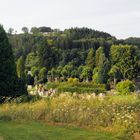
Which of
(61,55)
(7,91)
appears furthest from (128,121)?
(61,55)

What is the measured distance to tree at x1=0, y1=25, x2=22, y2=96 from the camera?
63.2 feet

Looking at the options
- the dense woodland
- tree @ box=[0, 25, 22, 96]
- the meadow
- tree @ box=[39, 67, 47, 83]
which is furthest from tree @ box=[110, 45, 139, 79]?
the meadow

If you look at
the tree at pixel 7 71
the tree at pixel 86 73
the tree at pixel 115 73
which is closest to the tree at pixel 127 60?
the tree at pixel 115 73

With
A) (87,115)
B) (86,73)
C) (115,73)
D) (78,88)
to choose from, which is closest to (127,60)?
(115,73)

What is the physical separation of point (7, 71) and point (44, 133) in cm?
994

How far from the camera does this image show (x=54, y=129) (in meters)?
10.9

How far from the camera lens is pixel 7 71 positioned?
19.8 meters

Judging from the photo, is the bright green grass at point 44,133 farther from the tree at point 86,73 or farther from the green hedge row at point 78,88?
the tree at point 86,73

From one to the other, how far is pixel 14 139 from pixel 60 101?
16.3ft

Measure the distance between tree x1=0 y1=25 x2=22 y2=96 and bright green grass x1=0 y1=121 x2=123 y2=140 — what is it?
7796 mm

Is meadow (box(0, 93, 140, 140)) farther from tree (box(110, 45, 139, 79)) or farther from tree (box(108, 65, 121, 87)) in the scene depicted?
tree (box(110, 45, 139, 79))

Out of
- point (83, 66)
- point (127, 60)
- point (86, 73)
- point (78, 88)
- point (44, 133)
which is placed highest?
point (44, 133)

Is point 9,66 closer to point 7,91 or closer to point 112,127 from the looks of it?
point 7,91

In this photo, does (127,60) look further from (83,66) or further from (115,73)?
(83,66)
